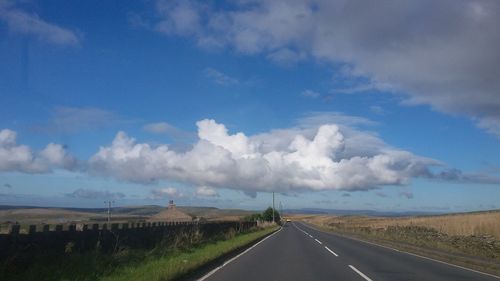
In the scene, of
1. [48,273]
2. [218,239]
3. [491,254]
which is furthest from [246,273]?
[218,239]

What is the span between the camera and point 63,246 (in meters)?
14.8

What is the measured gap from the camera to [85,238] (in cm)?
1641

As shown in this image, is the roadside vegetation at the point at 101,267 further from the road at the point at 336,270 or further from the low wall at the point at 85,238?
the road at the point at 336,270

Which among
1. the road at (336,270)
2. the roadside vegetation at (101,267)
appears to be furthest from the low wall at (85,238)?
the road at (336,270)

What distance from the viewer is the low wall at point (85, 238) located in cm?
1243

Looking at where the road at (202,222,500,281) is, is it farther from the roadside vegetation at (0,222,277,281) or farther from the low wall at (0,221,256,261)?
the low wall at (0,221,256,261)

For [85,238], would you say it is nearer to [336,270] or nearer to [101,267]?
[101,267]

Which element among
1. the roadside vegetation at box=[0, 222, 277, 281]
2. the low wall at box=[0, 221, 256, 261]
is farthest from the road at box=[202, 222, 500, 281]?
Answer: the low wall at box=[0, 221, 256, 261]

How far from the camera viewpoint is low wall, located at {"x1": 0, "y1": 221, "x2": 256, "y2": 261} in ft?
40.8

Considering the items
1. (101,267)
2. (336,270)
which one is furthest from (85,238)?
(336,270)

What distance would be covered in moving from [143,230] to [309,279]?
8.71 meters

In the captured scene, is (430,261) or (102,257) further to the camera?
(430,261)

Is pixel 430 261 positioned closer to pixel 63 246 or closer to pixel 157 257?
pixel 157 257

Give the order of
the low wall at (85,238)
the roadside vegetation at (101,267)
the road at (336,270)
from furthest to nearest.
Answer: the road at (336,270), the low wall at (85,238), the roadside vegetation at (101,267)
